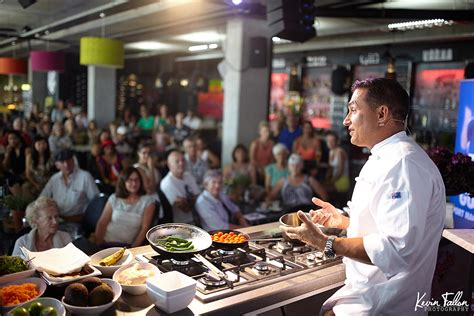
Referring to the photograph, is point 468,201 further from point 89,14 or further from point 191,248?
point 89,14

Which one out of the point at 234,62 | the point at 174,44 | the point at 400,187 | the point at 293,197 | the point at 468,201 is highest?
the point at 174,44

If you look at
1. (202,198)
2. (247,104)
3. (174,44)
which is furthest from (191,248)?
(174,44)

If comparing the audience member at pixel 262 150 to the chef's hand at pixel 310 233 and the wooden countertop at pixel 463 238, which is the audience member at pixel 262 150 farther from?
the chef's hand at pixel 310 233

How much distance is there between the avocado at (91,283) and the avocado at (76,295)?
5 centimetres

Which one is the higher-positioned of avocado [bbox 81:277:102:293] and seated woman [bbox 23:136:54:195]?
seated woman [bbox 23:136:54:195]

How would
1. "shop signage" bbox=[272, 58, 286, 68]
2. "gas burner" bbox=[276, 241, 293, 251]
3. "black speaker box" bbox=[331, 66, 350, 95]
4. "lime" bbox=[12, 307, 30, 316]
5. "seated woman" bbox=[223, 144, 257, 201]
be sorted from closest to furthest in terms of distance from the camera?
"lime" bbox=[12, 307, 30, 316] → "gas burner" bbox=[276, 241, 293, 251] → "seated woman" bbox=[223, 144, 257, 201] → "black speaker box" bbox=[331, 66, 350, 95] → "shop signage" bbox=[272, 58, 286, 68]

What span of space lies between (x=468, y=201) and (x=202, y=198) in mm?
2353

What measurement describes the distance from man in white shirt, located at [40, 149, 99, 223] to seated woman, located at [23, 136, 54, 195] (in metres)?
0.07

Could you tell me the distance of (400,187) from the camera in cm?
183

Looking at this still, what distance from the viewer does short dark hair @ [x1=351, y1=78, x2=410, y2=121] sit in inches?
79.2

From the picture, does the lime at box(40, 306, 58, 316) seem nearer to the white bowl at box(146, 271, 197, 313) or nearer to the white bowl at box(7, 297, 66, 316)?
the white bowl at box(7, 297, 66, 316)

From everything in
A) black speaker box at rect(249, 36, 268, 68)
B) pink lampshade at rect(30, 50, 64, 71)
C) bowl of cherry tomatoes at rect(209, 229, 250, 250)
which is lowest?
bowl of cherry tomatoes at rect(209, 229, 250, 250)

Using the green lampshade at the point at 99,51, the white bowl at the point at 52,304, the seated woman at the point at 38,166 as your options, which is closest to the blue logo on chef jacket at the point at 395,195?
the white bowl at the point at 52,304

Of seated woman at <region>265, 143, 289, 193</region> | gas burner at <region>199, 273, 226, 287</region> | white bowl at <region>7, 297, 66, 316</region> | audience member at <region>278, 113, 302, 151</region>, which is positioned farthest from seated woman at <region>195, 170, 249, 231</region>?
audience member at <region>278, 113, 302, 151</region>
